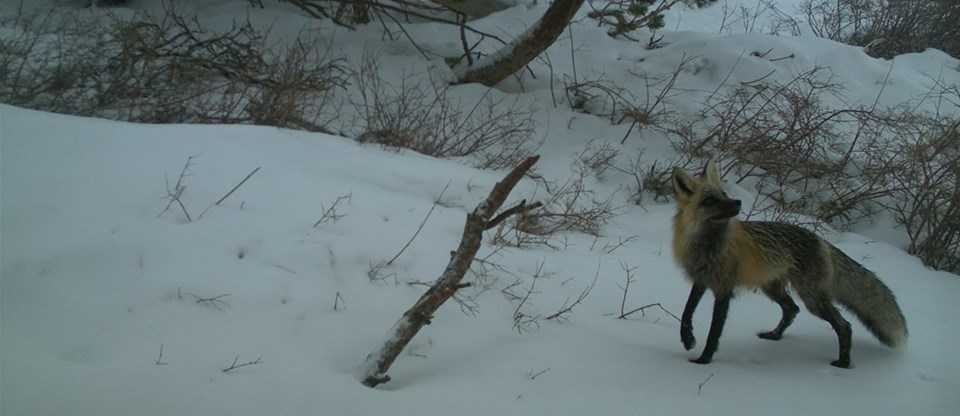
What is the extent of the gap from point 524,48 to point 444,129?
2460mm

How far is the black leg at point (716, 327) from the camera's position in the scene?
11.9 ft

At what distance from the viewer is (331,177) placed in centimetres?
482

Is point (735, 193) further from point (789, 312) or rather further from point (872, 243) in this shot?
point (789, 312)

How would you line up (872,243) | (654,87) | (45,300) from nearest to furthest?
(45,300) < (872,243) < (654,87)

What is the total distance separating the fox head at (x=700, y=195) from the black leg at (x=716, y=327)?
1.48 feet

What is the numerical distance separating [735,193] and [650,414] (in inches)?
208

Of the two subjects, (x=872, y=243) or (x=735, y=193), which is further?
(x=735, y=193)

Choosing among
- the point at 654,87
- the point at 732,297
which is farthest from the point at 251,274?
the point at 654,87

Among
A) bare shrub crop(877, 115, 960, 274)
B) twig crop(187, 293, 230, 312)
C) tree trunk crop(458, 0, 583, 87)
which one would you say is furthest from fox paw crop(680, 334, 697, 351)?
tree trunk crop(458, 0, 583, 87)

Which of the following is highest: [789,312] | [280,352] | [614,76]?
[614,76]

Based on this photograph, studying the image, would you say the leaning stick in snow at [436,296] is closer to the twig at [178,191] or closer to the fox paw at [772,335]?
the twig at [178,191]

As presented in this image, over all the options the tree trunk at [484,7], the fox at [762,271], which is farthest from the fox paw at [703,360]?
the tree trunk at [484,7]

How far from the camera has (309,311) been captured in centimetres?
333

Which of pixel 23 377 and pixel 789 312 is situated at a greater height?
pixel 789 312
